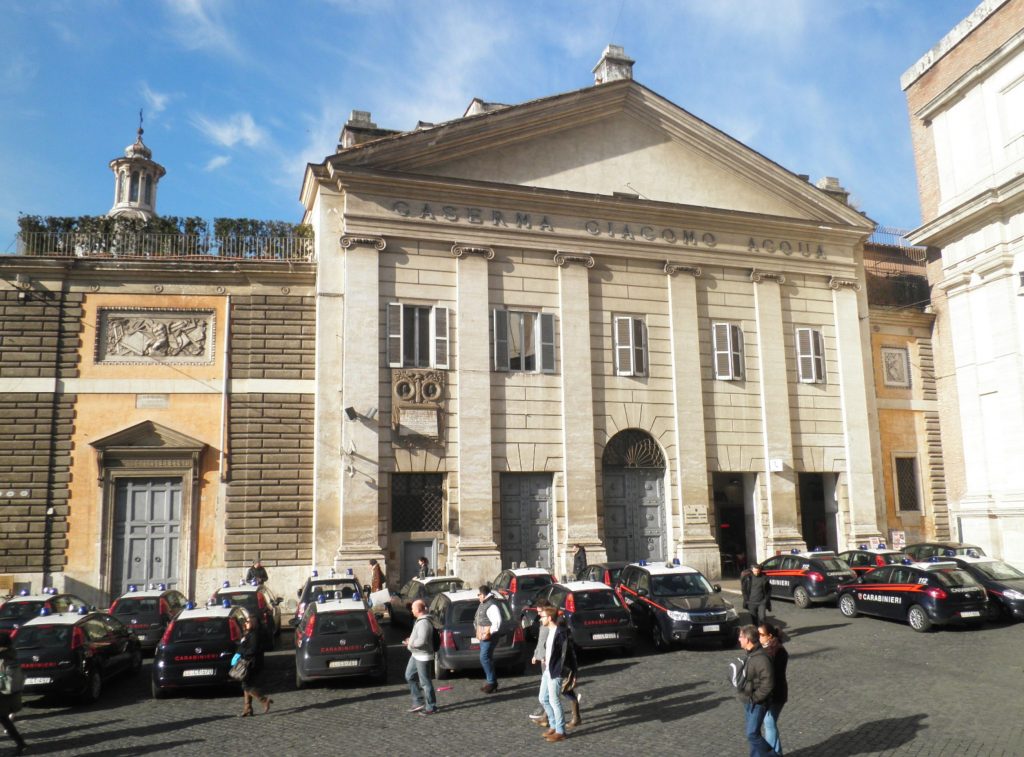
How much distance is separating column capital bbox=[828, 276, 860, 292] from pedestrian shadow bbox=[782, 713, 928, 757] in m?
20.3

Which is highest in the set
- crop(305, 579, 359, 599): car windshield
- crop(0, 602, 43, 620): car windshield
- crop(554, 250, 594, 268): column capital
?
crop(554, 250, 594, 268): column capital

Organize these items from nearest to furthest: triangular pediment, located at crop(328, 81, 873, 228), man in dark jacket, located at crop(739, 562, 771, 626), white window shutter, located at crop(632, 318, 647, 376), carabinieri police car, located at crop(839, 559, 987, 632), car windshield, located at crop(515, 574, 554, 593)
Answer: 1. man in dark jacket, located at crop(739, 562, 771, 626)
2. carabinieri police car, located at crop(839, 559, 987, 632)
3. car windshield, located at crop(515, 574, 554, 593)
4. triangular pediment, located at crop(328, 81, 873, 228)
5. white window shutter, located at crop(632, 318, 647, 376)

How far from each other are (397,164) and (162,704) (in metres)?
16.4

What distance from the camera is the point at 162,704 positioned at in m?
12.7

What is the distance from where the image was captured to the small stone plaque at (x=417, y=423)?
2333 centimetres

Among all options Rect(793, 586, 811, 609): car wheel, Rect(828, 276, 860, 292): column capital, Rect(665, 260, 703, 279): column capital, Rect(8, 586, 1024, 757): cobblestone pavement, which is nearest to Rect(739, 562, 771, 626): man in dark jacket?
Rect(8, 586, 1024, 757): cobblestone pavement

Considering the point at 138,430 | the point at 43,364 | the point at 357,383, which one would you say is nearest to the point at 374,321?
the point at 357,383

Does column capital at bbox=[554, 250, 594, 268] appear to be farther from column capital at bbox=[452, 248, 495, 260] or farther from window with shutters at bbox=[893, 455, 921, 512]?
window with shutters at bbox=[893, 455, 921, 512]

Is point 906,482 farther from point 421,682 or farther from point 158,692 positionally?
point 158,692

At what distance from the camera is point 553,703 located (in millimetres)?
10188

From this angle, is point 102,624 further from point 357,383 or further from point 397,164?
point 397,164

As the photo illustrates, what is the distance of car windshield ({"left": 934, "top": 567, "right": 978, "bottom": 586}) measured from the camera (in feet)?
55.1

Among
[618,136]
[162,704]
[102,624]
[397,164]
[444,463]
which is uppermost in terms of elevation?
[618,136]

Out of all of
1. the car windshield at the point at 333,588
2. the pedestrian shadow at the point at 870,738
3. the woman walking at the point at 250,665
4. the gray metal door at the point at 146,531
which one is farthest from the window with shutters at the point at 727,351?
the woman walking at the point at 250,665
